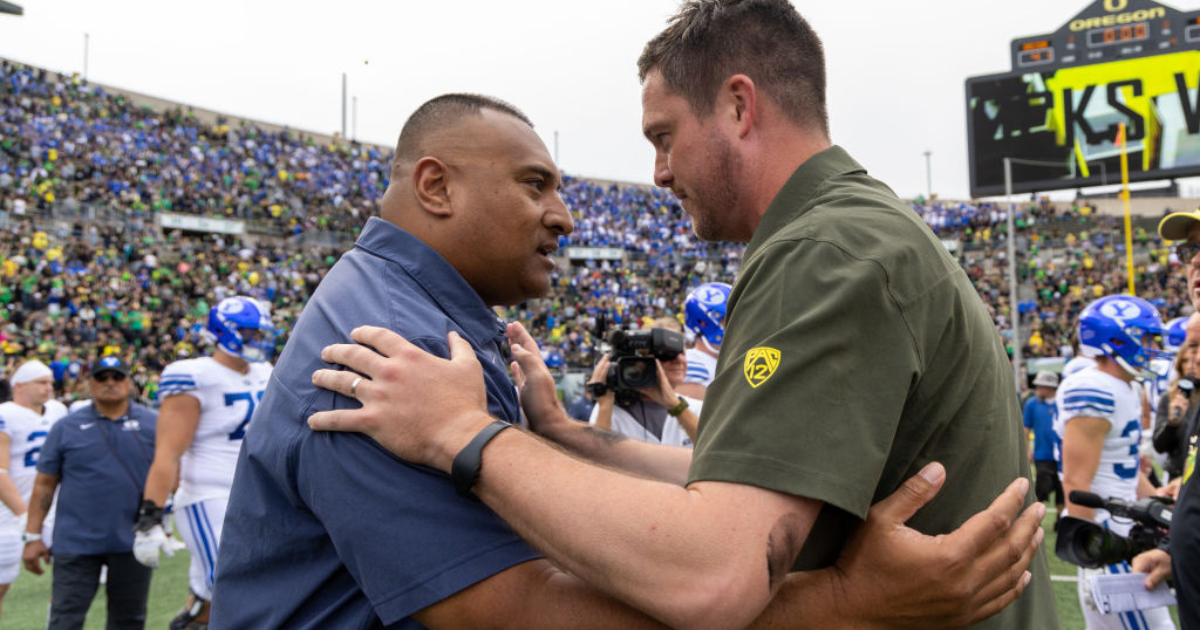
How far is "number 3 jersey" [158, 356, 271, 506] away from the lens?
6000 mm

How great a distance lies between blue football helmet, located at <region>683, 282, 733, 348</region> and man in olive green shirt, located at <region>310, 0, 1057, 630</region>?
4384 mm

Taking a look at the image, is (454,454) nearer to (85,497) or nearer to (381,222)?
(381,222)

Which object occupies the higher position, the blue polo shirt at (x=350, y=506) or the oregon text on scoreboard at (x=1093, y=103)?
the oregon text on scoreboard at (x=1093, y=103)

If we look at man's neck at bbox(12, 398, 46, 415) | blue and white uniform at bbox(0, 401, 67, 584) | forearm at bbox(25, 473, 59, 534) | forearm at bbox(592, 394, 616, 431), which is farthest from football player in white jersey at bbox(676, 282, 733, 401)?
man's neck at bbox(12, 398, 46, 415)

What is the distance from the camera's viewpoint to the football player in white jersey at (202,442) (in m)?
5.87

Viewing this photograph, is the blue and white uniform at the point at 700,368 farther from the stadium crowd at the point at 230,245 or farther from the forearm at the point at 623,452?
the stadium crowd at the point at 230,245

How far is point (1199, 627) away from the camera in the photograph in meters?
3.30

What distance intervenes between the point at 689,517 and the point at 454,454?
428 mm

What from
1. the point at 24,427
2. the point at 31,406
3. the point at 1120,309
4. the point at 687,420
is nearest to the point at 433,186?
Answer: the point at 687,420

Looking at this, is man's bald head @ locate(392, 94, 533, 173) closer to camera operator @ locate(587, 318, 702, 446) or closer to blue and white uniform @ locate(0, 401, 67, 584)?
camera operator @ locate(587, 318, 702, 446)

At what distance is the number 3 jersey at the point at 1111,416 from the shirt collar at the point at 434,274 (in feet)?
15.0

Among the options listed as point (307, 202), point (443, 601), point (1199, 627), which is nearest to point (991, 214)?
point (307, 202)

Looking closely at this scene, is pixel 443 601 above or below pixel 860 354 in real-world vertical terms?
below

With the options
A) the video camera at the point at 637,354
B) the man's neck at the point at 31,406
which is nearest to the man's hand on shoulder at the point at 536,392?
the video camera at the point at 637,354
